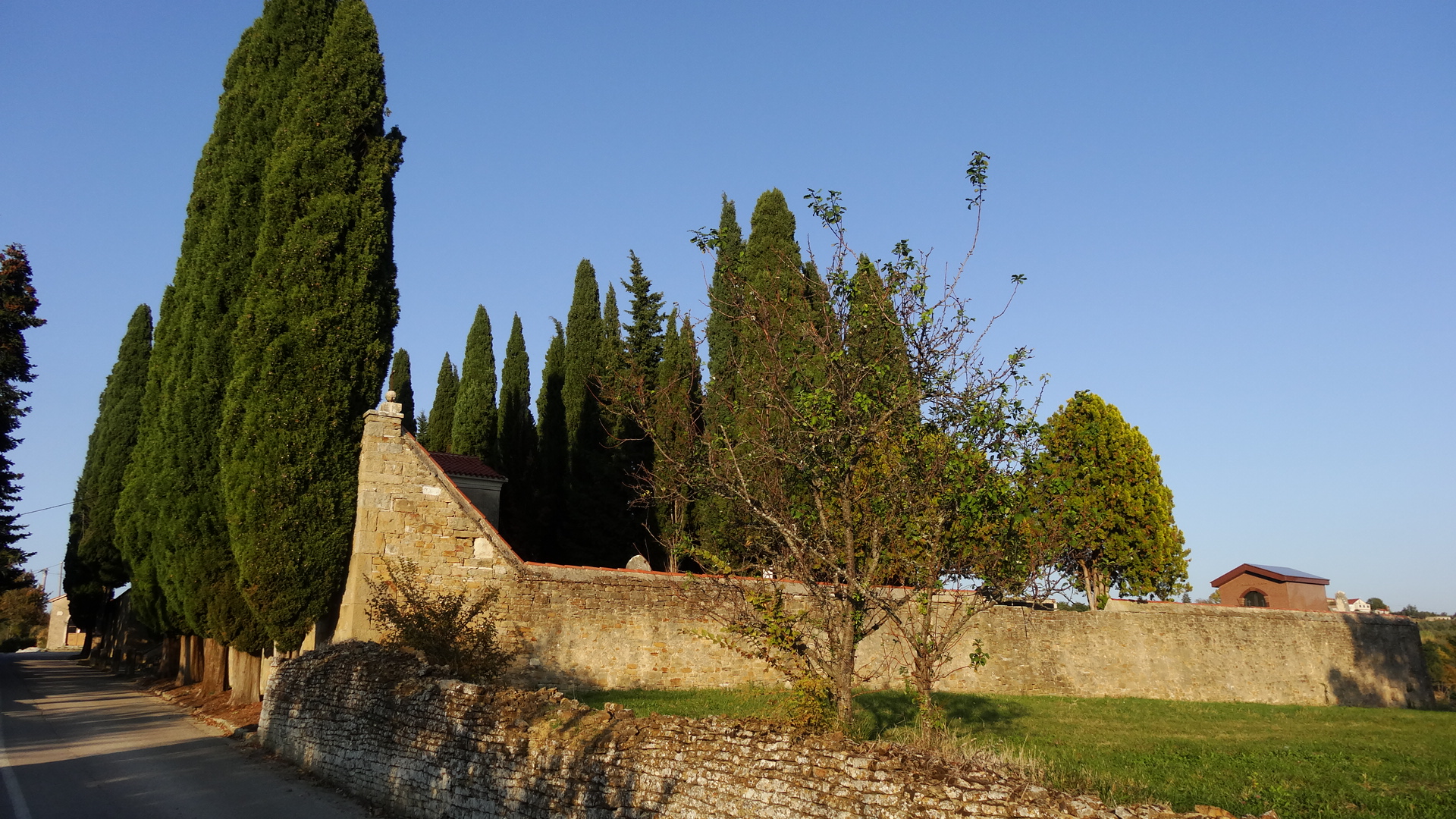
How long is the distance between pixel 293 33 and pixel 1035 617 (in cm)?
2161

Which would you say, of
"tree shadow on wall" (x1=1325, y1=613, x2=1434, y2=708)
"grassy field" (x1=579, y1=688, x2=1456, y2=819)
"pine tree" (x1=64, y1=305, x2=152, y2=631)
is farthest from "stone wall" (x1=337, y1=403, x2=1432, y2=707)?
"pine tree" (x1=64, y1=305, x2=152, y2=631)

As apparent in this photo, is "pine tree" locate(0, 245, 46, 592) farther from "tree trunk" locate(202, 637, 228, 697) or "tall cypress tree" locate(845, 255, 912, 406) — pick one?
"tall cypress tree" locate(845, 255, 912, 406)

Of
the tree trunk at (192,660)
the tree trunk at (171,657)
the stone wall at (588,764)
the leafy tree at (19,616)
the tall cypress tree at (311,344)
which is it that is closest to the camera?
the stone wall at (588,764)

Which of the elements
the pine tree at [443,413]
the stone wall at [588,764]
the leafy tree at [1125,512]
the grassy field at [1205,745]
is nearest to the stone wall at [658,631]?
the grassy field at [1205,745]

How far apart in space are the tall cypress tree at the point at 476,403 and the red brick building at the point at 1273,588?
103 feet

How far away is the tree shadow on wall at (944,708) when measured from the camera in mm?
13078

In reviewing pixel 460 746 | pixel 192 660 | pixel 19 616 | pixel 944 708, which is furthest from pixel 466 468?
pixel 19 616

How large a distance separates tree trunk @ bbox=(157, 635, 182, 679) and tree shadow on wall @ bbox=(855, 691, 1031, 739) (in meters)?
20.6

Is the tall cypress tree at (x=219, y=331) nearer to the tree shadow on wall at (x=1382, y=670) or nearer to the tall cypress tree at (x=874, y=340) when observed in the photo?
the tall cypress tree at (x=874, y=340)

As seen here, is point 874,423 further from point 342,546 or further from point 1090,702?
point 1090,702

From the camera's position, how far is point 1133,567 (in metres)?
30.8

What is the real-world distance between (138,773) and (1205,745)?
15.0m

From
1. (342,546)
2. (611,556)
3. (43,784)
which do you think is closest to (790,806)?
(43,784)

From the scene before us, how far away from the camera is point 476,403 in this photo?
37.0 meters
